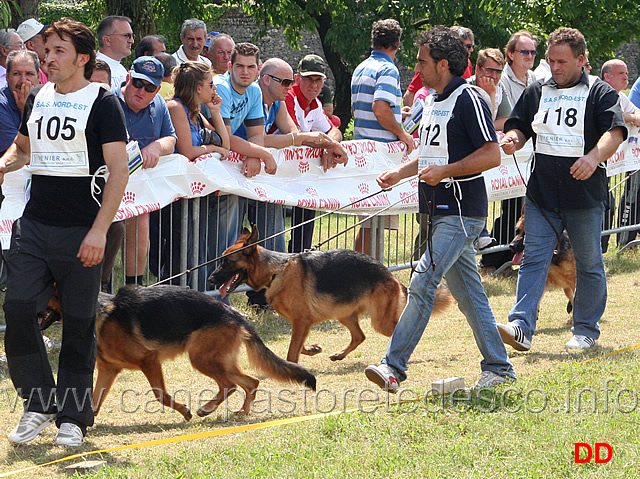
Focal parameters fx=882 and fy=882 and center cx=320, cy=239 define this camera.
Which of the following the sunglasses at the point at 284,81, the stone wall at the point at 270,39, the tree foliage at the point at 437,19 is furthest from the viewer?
the stone wall at the point at 270,39

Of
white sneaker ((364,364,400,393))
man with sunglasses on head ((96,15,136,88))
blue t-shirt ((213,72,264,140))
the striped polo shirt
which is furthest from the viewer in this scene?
the striped polo shirt

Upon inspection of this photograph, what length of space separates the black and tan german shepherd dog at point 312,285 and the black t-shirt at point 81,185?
2201 mm

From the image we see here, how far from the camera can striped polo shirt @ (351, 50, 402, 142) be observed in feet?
29.7

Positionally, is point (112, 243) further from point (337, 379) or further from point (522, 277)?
point (522, 277)

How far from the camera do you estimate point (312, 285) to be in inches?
275

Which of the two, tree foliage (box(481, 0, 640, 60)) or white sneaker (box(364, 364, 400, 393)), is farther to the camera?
tree foliage (box(481, 0, 640, 60))

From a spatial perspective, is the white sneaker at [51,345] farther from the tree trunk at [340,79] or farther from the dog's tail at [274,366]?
the tree trunk at [340,79]

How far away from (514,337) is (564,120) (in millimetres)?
1687

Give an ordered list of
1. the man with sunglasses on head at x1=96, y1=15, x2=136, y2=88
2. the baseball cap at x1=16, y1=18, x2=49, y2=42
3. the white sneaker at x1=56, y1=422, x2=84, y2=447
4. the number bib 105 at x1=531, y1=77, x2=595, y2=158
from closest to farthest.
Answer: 1. the white sneaker at x1=56, y1=422, x2=84, y2=447
2. the number bib 105 at x1=531, y1=77, x2=595, y2=158
3. the man with sunglasses on head at x1=96, y1=15, x2=136, y2=88
4. the baseball cap at x1=16, y1=18, x2=49, y2=42

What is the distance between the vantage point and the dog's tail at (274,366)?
18.0 feet

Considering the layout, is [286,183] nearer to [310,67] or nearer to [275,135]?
[275,135]

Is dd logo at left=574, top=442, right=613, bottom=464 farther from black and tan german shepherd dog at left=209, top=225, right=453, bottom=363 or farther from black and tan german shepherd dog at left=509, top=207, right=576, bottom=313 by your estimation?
black and tan german shepherd dog at left=509, top=207, right=576, bottom=313

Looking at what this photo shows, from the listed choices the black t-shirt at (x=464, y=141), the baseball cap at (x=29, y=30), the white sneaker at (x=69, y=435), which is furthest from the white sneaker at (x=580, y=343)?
the baseball cap at (x=29, y=30)

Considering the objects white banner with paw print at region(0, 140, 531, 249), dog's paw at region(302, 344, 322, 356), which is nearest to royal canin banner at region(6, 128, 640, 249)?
white banner with paw print at region(0, 140, 531, 249)
